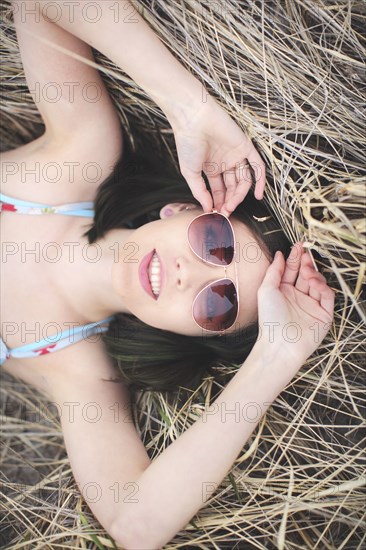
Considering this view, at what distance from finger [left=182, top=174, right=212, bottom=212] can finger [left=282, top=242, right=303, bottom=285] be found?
359 millimetres

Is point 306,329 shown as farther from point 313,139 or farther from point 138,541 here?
point 138,541

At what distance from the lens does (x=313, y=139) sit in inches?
84.8

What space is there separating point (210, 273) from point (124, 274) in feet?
1.12

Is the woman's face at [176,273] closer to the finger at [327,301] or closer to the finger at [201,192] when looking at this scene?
the finger at [201,192]

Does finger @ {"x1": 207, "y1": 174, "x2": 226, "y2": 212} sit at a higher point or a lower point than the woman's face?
higher

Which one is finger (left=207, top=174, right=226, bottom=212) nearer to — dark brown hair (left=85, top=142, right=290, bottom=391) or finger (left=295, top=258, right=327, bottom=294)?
dark brown hair (left=85, top=142, right=290, bottom=391)

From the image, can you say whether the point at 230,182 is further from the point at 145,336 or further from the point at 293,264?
the point at 145,336

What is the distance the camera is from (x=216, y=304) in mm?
1895

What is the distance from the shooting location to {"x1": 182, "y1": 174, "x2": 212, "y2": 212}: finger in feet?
6.57

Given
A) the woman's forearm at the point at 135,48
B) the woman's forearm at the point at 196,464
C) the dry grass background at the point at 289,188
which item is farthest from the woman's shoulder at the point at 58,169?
the woman's forearm at the point at 196,464

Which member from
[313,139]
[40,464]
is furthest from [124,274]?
[40,464]

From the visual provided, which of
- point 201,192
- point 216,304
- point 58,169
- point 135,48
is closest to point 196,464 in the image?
point 216,304

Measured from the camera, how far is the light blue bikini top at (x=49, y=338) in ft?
7.64

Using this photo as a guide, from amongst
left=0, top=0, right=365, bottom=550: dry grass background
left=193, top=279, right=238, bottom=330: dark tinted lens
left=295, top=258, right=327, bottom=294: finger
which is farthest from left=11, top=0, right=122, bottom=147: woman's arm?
left=295, top=258, right=327, bottom=294: finger
